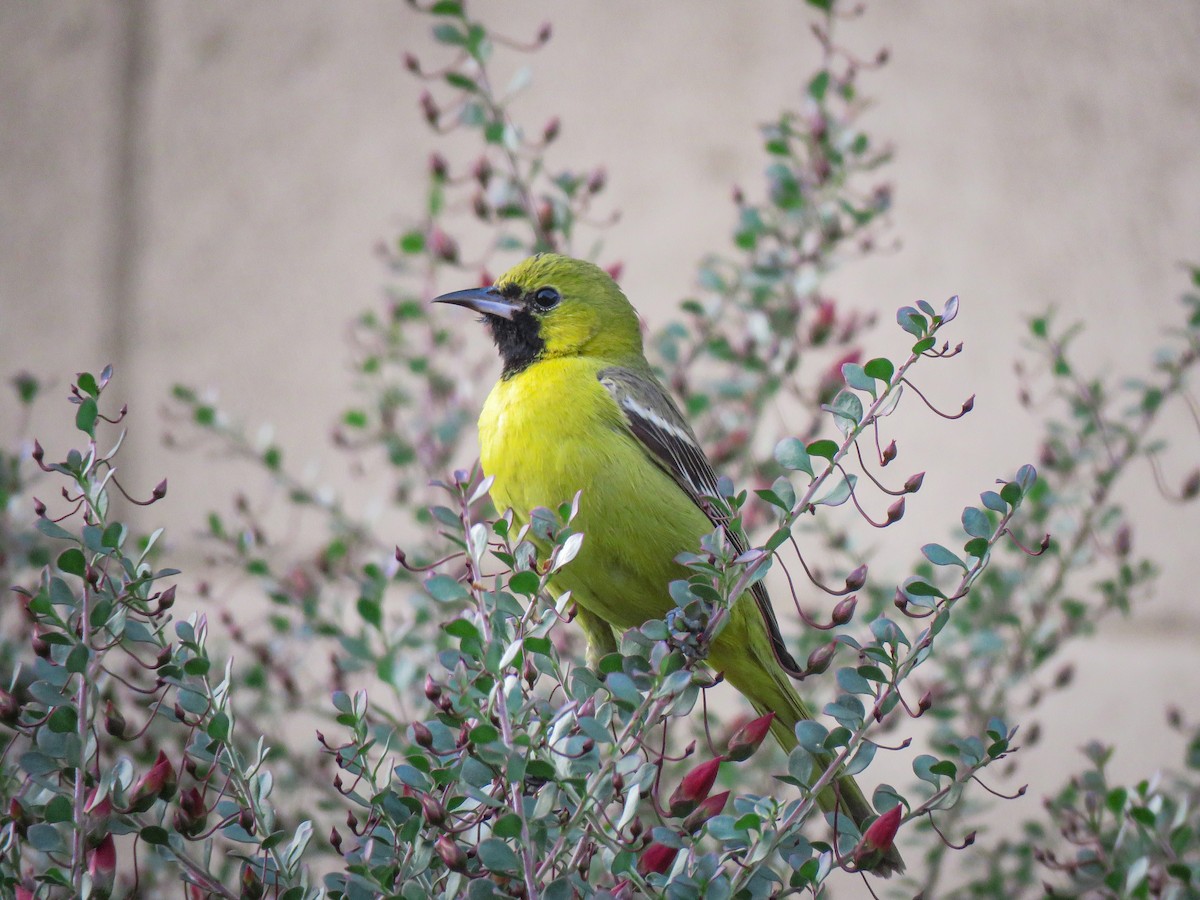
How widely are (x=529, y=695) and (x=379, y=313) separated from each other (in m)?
2.66

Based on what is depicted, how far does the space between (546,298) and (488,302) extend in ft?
0.42

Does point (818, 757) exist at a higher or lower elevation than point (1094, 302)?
lower

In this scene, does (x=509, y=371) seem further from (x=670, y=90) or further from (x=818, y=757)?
(x=670, y=90)

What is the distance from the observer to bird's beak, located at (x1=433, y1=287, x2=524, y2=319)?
2.25 m

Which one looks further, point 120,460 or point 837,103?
point 120,460

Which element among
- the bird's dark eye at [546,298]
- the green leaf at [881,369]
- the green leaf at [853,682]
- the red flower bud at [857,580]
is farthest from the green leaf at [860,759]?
the bird's dark eye at [546,298]

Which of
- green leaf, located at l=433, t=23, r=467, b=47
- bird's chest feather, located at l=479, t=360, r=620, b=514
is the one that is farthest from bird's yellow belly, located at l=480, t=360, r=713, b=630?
green leaf, located at l=433, t=23, r=467, b=47

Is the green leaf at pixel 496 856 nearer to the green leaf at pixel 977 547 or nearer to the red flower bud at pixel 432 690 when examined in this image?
the red flower bud at pixel 432 690

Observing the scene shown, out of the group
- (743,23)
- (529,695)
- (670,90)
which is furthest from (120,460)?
(529,695)

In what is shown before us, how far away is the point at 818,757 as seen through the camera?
1271 millimetres

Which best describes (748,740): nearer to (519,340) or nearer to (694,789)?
(694,789)

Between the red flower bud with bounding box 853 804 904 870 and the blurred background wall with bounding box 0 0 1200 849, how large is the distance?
2226mm

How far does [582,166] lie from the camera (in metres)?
3.74

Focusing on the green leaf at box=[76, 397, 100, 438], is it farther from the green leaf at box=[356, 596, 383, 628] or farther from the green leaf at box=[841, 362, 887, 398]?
the green leaf at box=[841, 362, 887, 398]
